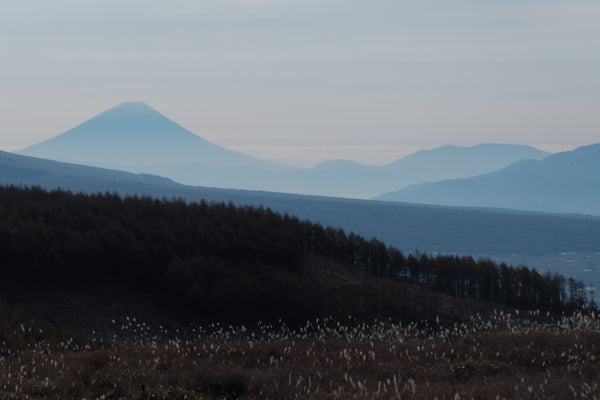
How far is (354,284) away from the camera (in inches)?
2355

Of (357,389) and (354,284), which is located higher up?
(357,389)

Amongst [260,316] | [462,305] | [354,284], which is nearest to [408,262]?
[462,305]

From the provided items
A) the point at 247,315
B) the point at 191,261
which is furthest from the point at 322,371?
the point at 191,261

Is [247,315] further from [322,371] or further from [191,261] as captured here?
[322,371]

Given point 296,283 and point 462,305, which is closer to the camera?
point 296,283

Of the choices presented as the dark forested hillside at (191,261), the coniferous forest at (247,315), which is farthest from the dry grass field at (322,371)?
the dark forested hillside at (191,261)

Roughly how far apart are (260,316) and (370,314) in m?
8.44

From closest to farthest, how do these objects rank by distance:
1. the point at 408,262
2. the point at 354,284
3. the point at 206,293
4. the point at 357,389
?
1. the point at 357,389
2. the point at 206,293
3. the point at 354,284
4. the point at 408,262

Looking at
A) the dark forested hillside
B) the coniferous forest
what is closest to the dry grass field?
the coniferous forest

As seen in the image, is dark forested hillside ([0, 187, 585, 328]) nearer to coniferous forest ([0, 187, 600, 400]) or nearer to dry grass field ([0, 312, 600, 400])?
coniferous forest ([0, 187, 600, 400])

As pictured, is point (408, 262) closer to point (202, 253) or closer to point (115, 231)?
point (202, 253)

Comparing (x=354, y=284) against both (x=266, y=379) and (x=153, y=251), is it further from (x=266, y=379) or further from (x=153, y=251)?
(x=266, y=379)

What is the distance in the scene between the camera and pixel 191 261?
5269 cm

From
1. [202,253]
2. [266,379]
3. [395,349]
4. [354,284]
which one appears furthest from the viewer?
[354,284]
